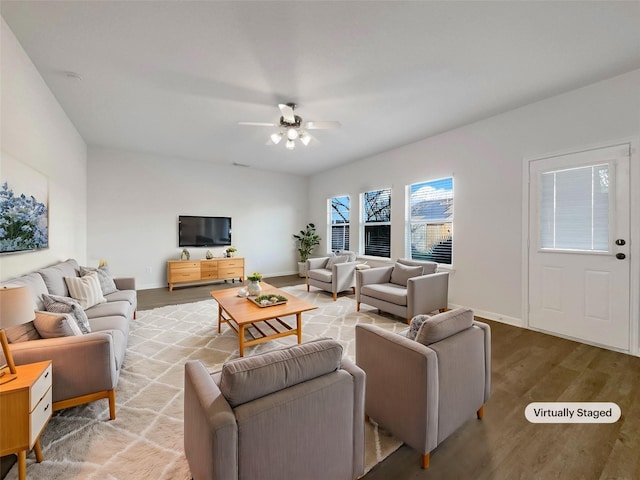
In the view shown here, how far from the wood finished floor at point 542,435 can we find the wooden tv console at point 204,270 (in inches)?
201

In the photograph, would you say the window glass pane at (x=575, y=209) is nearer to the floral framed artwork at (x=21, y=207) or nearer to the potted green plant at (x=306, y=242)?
the potted green plant at (x=306, y=242)

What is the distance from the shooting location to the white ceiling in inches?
76.7

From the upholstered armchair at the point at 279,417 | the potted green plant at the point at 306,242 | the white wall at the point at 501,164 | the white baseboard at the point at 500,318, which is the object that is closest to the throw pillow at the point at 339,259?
the potted green plant at the point at 306,242

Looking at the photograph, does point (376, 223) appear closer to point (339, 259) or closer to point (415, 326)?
point (339, 259)

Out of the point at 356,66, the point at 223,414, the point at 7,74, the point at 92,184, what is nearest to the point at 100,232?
the point at 92,184

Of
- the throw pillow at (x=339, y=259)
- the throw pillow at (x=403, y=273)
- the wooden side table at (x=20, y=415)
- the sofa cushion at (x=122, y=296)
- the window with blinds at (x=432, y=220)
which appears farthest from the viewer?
the throw pillow at (x=339, y=259)

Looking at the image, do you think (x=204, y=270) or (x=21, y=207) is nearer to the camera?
(x=21, y=207)

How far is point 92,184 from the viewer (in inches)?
201

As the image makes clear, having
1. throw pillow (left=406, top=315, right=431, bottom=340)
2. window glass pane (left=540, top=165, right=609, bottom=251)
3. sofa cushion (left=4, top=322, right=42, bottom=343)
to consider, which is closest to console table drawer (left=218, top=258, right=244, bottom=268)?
sofa cushion (left=4, top=322, right=42, bottom=343)

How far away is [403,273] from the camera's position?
4.12 meters

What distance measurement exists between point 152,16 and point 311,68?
130 centimetres

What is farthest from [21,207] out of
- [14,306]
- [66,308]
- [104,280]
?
[14,306]

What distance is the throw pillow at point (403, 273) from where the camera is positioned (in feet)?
13.1

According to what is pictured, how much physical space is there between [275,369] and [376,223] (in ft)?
16.3
